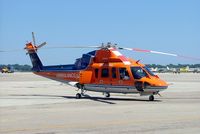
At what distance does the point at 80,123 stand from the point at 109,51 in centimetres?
1204

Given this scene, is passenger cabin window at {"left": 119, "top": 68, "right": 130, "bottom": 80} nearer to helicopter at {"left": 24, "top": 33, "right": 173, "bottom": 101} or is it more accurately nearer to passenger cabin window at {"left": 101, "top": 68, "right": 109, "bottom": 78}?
helicopter at {"left": 24, "top": 33, "right": 173, "bottom": 101}

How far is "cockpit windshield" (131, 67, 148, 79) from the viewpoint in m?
23.7

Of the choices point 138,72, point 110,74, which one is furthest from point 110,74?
point 138,72

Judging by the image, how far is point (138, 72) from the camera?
937 inches

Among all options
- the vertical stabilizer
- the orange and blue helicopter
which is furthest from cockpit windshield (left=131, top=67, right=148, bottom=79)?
the vertical stabilizer

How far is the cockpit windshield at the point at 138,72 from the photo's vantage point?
23672 mm

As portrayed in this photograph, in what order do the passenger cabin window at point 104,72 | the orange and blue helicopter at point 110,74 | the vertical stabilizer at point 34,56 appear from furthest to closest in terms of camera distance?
the vertical stabilizer at point 34,56 < the passenger cabin window at point 104,72 < the orange and blue helicopter at point 110,74

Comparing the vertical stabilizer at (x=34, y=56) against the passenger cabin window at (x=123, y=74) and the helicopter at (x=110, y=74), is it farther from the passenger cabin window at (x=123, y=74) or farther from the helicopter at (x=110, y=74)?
the passenger cabin window at (x=123, y=74)

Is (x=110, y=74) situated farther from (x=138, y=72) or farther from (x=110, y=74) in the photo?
(x=138, y=72)

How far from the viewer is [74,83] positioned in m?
26.4

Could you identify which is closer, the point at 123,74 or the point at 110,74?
the point at 123,74

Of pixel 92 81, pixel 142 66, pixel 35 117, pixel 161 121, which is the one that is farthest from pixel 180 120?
pixel 92 81

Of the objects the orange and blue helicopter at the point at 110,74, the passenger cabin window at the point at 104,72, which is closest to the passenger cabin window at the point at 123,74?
the orange and blue helicopter at the point at 110,74

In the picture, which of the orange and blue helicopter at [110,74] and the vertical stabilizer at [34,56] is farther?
the vertical stabilizer at [34,56]
